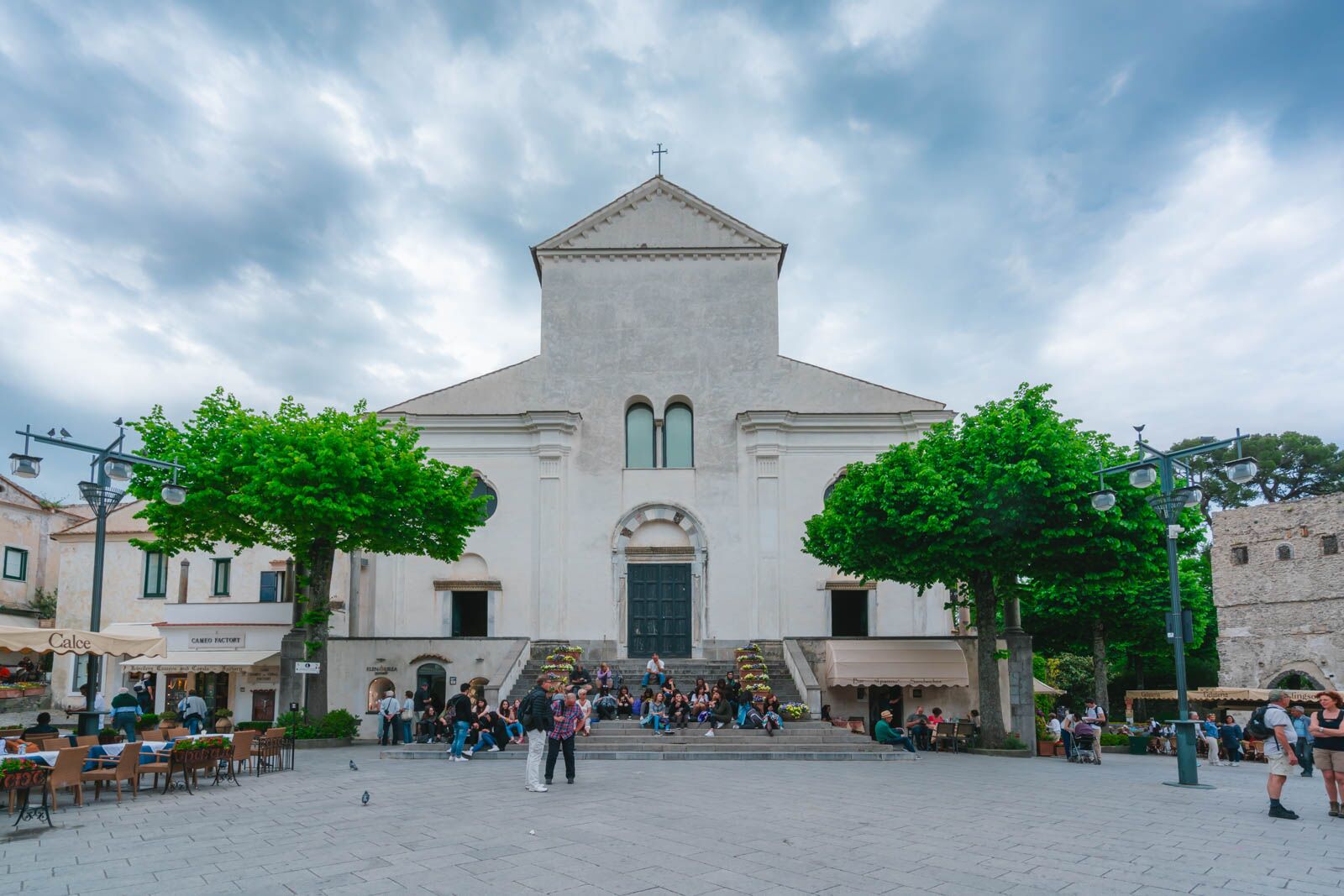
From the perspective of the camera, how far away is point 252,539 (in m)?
25.1

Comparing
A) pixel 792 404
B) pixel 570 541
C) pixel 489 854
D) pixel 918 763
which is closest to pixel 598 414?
pixel 570 541

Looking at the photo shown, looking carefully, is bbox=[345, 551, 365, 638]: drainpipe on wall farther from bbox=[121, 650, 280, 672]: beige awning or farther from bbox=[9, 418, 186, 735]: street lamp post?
bbox=[9, 418, 186, 735]: street lamp post

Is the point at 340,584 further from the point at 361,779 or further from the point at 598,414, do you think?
the point at 361,779

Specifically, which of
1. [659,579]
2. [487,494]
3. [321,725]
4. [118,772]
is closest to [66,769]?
[118,772]

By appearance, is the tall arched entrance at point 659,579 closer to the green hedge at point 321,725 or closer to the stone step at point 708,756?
the green hedge at point 321,725

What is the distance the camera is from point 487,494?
31.6 m

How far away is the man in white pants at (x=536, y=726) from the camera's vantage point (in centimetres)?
1489

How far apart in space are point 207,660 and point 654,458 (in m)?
15.6

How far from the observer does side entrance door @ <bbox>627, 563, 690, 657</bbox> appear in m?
30.9

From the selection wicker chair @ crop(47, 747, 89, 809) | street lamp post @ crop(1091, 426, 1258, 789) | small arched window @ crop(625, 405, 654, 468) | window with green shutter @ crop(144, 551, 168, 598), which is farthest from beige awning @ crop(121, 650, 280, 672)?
street lamp post @ crop(1091, 426, 1258, 789)

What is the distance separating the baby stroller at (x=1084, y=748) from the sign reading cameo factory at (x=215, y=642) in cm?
2499

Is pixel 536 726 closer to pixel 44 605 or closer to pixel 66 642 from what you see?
pixel 66 642

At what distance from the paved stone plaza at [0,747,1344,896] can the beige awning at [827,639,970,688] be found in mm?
9431

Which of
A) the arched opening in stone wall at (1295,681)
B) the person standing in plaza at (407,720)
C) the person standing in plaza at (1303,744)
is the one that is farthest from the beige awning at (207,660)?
the arched opening in stone wall at (1295,681)
